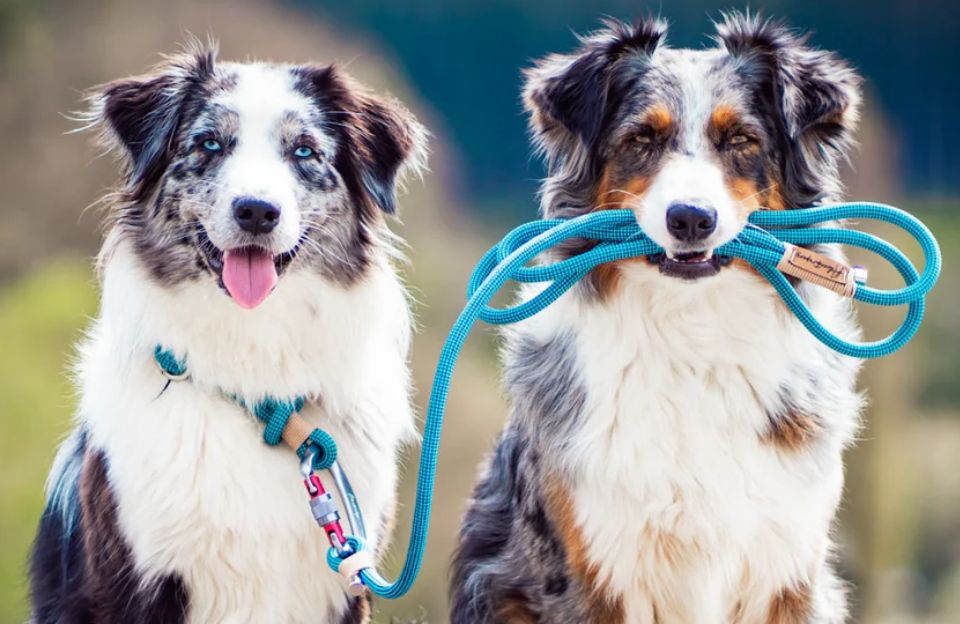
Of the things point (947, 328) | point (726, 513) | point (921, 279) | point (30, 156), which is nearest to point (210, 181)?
point (726, 513)

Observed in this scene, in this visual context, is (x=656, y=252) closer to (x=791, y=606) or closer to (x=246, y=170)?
(x=791, y=606)

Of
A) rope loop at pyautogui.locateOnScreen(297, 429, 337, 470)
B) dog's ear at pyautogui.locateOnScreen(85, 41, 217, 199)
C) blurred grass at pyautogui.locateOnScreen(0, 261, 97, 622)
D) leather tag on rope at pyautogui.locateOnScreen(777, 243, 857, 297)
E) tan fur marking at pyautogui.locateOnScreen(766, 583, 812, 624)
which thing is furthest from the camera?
blurred grass at pyautogui.locateOnScreen(0, 261, 97, 622)

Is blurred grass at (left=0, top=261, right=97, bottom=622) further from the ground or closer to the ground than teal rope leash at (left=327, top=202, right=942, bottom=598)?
closer to the ground

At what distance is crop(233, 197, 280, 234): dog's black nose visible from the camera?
3.01 metres

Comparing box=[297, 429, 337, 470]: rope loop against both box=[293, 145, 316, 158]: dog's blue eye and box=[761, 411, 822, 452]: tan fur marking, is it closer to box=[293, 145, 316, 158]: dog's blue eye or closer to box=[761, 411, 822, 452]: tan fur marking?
box=[293, 145, 316, 158]: dog's blue eye

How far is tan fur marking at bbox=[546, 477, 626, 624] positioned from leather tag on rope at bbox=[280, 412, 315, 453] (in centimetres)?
73

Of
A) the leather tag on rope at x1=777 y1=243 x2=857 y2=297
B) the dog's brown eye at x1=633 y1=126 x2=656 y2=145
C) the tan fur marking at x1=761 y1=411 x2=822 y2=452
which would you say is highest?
the dog's brown eye at x1=633 y1=126 x2=656 y2=145

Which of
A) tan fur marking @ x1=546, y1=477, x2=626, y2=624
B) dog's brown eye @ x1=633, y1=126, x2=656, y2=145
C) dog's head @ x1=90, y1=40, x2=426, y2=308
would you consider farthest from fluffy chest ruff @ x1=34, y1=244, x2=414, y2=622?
dog's brown eye @ x1=633, y1=126, x2=656, y2=145

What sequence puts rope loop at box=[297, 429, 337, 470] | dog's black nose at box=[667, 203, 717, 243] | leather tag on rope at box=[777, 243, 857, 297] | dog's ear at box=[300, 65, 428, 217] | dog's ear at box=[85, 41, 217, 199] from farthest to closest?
1. dog's ear at box=[300, 65, 428, 217]
2. dog's ear at box=[85, 41, 217, 199]
3. rope loop at box=[297, 429, 337, 470]
4. leather tag on rope at box=[777, 243, 857, 297]
5. dog's black nose at box=[667, 203, 717, 243]

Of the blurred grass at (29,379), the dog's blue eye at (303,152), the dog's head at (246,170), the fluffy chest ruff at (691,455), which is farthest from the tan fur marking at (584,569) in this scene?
the blurred grass at (29,379)

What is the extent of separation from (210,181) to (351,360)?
67 cm

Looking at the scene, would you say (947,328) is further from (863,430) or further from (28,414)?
(28,414)

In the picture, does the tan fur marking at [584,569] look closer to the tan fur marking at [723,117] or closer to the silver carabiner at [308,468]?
the silver carabiner at [308,468]

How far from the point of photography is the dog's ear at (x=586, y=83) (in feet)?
10.0
